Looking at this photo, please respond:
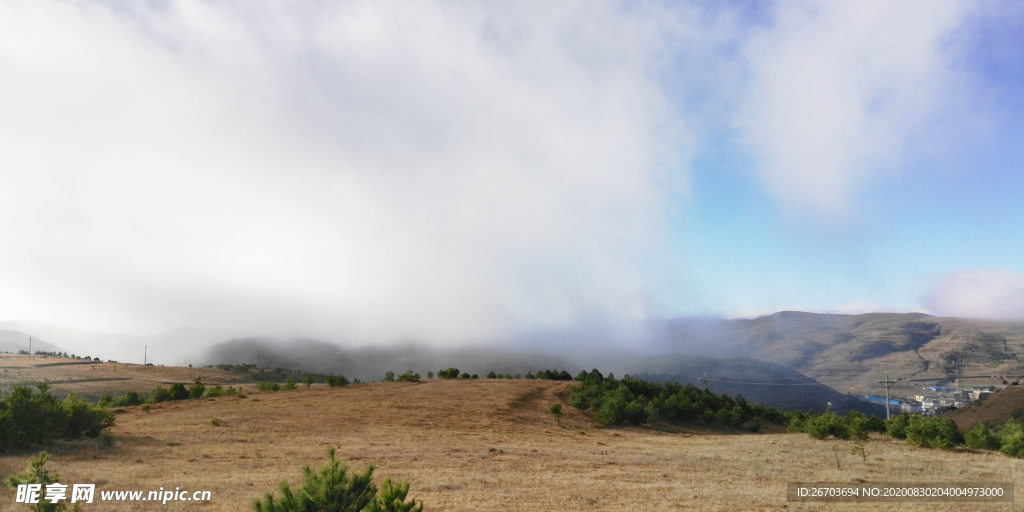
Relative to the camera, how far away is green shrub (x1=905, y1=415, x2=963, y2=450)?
999 inches

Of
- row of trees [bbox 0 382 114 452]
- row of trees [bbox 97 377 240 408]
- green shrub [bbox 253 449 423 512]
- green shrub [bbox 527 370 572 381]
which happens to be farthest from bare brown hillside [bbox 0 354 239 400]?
green shrub [bbox 253 449 423 512]

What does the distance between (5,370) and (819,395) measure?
365 ft

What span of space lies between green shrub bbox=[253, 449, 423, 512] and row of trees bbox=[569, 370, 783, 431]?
109ft

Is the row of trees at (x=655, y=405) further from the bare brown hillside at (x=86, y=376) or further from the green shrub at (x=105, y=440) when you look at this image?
the bare brown hillside at (x=86, y=376)

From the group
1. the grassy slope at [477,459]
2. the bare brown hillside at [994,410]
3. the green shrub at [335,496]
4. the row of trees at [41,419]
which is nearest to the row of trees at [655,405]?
the grassy slope at [477,459]

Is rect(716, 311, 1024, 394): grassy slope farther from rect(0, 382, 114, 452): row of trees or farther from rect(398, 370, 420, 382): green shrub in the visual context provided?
rect(0, 382, 114, 452): row of trees

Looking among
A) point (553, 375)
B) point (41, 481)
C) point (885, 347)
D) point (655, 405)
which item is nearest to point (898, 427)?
point (655, 405)

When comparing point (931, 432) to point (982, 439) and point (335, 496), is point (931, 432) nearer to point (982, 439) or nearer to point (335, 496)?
point (982, 439)

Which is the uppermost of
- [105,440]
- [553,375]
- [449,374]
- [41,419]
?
[41,419]

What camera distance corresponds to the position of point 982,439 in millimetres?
25266

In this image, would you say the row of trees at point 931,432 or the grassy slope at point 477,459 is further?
the row of trees at point 931,432

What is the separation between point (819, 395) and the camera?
295 feet

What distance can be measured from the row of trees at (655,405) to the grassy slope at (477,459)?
139 inches

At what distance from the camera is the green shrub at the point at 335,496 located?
630cm
